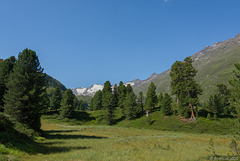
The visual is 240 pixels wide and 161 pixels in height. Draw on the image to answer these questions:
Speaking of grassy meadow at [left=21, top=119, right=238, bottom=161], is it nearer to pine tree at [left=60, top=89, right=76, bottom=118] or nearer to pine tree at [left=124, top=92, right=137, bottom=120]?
pine tree at [left=124, top=92, right=137, bottom=120]

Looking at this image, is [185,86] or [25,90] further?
[185,86]

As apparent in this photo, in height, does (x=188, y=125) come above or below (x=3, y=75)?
below

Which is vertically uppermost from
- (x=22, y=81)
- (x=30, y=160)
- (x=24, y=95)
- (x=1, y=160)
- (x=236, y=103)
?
(x=22, y=81)

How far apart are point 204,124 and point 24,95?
5020cm

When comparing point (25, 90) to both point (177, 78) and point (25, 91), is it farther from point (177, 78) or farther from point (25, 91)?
point (177, 78)

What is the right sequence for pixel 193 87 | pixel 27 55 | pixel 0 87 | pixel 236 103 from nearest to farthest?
1. pixel 236 103
2. pixel 27 55
3. pixel 0 87
4. pixel 193 87

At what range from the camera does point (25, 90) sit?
26406mm

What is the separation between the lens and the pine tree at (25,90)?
25625mm

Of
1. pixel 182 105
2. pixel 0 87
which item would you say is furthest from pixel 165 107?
pixel 0 87

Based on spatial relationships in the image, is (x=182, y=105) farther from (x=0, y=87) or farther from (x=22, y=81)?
(x=0, y=87)

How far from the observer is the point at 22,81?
26391mm

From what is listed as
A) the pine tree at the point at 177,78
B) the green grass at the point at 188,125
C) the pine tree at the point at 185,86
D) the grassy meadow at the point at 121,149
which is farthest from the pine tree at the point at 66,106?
the grassy meadow at the point at 121,149

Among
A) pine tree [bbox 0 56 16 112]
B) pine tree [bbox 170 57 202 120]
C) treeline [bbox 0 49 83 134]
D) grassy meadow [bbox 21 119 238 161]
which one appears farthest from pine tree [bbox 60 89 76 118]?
grassy meadow [bbox 21 119 238 161]

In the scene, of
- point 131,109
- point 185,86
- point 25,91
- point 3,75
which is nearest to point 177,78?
point 185,86
